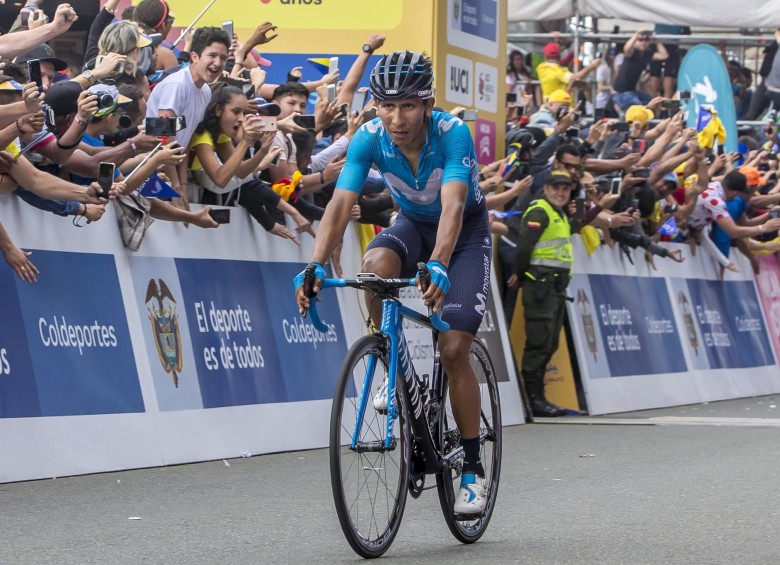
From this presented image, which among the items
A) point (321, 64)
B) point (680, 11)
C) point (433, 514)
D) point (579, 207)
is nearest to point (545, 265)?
point (579, 207)

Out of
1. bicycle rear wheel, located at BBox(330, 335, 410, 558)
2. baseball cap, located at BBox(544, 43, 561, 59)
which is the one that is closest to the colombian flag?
baseball cap, located at BBox(544, 43, 561, 59)

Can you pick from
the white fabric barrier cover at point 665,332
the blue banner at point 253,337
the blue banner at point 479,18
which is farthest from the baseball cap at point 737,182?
the blue banner at point 253,337

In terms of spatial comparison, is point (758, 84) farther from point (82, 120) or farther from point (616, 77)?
point (82, 120)

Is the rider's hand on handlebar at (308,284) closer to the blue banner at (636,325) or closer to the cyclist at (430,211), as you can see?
the cyclist at (430,211)

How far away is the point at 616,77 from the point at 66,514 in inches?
635

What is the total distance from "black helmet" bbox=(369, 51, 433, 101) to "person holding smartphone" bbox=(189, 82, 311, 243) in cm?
391

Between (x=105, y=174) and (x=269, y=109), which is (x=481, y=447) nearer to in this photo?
(x=105, y=174)

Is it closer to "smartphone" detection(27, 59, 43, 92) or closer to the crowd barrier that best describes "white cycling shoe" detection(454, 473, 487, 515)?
the crowd barrier

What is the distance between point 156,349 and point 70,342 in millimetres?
770

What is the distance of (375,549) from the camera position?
20.9 ft

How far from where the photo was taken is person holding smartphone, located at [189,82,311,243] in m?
10.8

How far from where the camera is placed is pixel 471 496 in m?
6.93

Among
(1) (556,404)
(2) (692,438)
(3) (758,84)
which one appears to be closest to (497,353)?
(1) (556,404)

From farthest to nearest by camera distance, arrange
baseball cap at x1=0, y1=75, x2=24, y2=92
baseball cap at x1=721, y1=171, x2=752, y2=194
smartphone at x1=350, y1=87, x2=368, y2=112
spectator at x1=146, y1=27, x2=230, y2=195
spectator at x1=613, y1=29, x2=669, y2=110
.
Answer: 1. spectator at x1=613, y1=29, x2=669, y2=110
2. baseball cap at x1=721, y1=171, x2=752, y2=194
3. smartphone at x1=350, y1=87, x2=368, y2=112
4. spectator at x1=146, y1=27, x2=230, y2=195
5. baseball cap at x1=0, y1=75, x2=24, y2=92
